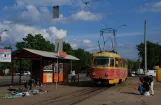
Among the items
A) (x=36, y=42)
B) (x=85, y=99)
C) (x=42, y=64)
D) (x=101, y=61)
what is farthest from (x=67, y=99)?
Result: (x=36, y=42)

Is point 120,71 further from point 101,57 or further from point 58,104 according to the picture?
point 58,104

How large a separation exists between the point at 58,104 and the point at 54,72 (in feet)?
53.1

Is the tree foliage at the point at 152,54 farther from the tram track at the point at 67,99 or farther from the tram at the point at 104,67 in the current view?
the tram track at the point at 67,99

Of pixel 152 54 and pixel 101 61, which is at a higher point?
pixel 152 54

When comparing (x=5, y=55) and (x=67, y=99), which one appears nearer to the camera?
(x=67, y=99)

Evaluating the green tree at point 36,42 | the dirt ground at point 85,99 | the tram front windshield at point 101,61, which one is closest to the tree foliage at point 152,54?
the green tree at point 36,42

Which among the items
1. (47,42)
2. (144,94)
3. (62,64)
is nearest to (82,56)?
(47,42)

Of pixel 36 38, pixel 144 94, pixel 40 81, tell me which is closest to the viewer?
pixel 144 94

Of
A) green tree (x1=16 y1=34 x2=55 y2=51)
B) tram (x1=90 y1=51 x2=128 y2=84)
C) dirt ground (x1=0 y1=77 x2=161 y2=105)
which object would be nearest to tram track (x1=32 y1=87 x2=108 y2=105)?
dirt ground (x1=0 y1=77 x2=161 y2=105)

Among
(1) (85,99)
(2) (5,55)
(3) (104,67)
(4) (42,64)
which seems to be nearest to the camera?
(1) (85,99)

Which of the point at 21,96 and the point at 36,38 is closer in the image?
the point at 21,96

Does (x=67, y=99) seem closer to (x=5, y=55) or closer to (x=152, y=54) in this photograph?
(x=5, y=55)

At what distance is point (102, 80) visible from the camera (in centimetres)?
3106

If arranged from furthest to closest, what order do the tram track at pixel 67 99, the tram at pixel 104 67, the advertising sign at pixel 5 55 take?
1. the tram at pixel 104 67
2. the advertising sign at pixel 5 55
3. the tram track at pixel 67 99
